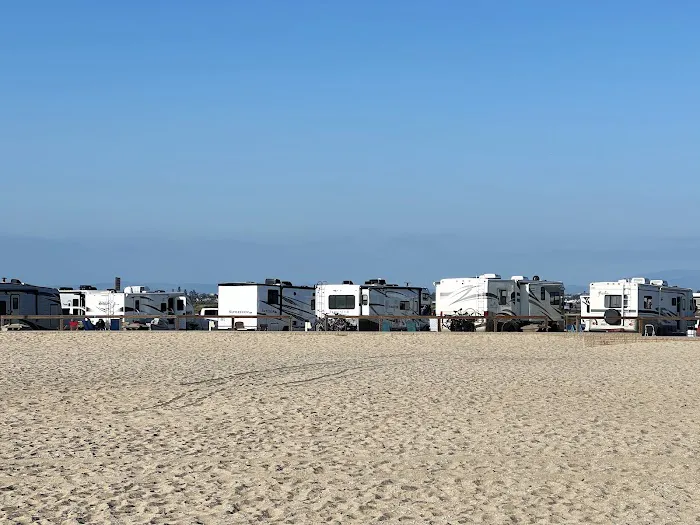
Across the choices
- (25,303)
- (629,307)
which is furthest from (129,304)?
(629,307)

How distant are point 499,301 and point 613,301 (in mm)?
4340

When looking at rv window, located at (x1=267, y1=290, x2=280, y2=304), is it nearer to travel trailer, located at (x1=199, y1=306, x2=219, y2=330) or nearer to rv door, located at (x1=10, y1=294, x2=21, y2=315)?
travel trailer, located at (x1=199, y1=306, x2=219, y2=330)

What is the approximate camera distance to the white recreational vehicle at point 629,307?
120 feet

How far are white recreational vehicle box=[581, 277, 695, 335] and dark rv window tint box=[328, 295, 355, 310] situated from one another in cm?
908

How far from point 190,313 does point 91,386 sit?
27.5 metres

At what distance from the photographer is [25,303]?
128 feet

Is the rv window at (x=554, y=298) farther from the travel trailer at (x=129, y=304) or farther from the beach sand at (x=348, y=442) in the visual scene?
the beach sand at (x=348, y=442)

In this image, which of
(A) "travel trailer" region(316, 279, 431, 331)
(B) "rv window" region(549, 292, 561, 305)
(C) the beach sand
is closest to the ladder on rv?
(A) "travel trailer" region(316, 279, 431, 331)

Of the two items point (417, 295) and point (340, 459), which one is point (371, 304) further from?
point (340, 459)

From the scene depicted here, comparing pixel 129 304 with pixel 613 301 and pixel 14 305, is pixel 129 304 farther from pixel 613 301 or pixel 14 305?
pixel 613 301

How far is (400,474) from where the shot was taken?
35.0 feet

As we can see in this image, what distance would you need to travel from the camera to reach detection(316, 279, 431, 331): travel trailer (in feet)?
127

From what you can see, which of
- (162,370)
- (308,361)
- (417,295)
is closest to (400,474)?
(162,370)

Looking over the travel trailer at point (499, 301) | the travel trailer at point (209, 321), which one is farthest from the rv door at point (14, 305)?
the travel trailer at point (499, 301)
